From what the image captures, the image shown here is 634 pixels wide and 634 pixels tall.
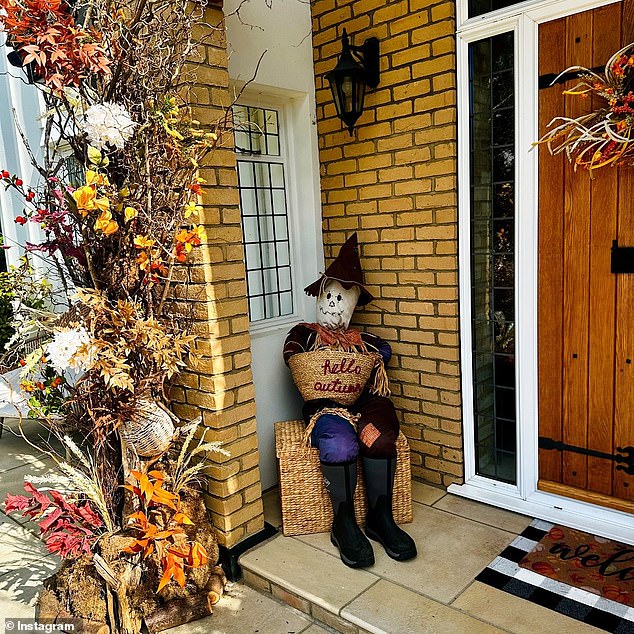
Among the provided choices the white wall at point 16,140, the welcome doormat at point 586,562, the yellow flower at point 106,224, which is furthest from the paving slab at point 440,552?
the white wall at point 16,140

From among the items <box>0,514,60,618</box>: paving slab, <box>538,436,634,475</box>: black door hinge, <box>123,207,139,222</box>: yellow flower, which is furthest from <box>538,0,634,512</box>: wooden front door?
<box>0,514,60,618</box>: paving slab

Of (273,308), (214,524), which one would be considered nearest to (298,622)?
(214,524)

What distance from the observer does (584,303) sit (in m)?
2.29

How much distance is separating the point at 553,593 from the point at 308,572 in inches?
35.7

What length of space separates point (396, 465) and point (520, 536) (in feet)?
1.93

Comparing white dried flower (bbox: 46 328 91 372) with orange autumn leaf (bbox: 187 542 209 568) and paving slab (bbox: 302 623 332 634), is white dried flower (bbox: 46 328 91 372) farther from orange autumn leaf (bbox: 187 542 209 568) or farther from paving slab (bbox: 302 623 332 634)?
paving slab (bbox: 302 623 332 634)

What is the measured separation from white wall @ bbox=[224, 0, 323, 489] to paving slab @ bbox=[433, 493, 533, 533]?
899 millimetres

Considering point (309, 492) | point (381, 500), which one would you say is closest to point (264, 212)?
point (309, 492)

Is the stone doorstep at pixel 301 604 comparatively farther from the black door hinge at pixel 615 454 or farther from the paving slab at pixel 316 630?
the black door hinge at pixel 615 454

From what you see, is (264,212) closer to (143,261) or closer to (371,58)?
(371,58)

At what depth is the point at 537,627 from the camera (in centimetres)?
183

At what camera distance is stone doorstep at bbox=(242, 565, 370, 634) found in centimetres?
196

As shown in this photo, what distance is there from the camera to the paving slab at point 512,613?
1821 mm

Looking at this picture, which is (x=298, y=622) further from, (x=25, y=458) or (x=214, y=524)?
(x=25, y=458)
